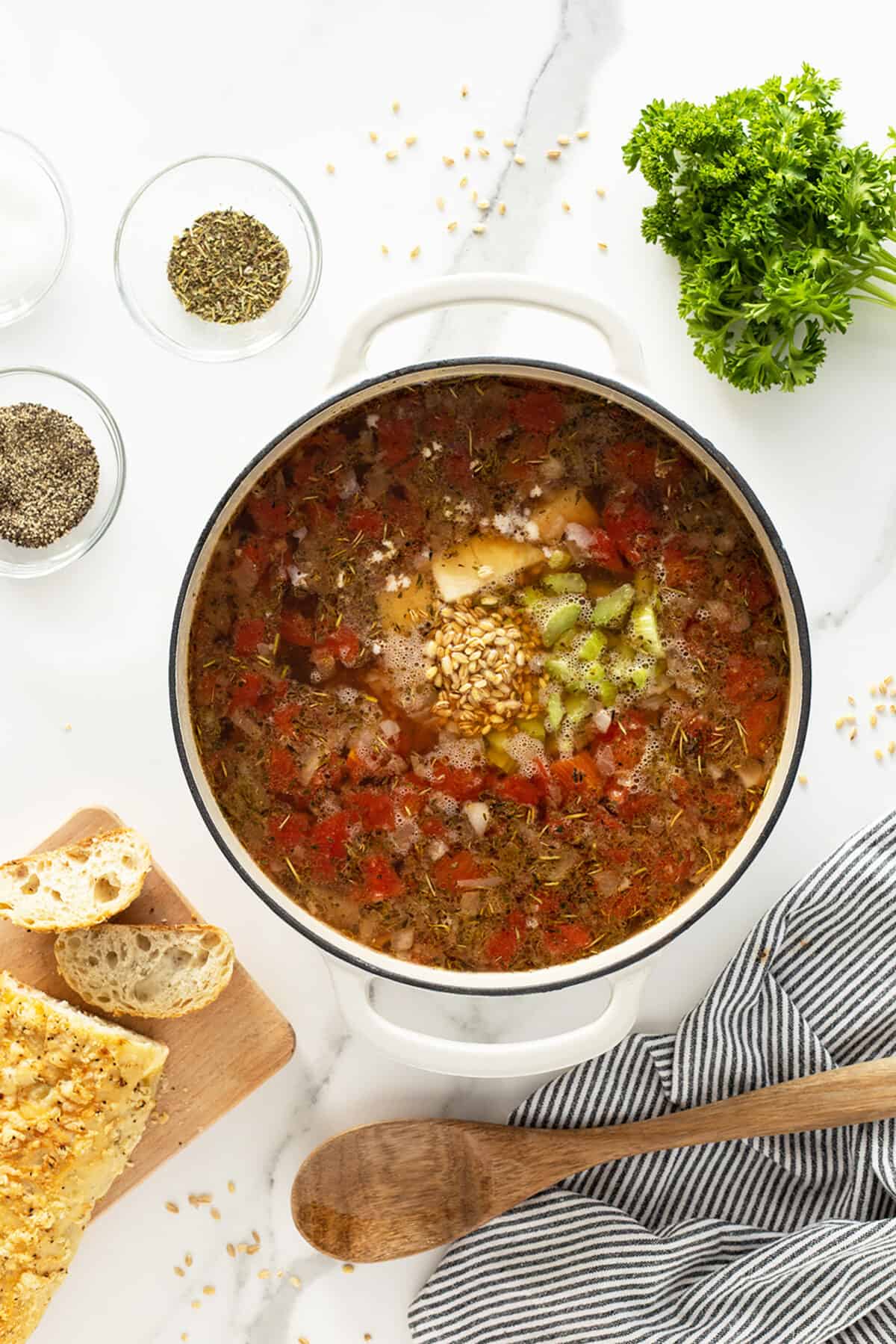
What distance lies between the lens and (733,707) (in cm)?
208

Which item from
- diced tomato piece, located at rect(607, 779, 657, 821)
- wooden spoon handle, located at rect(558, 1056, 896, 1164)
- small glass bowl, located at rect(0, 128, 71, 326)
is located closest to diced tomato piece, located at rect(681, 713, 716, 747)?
diced tomato piece, located at rect(607, 779, 657, 821)

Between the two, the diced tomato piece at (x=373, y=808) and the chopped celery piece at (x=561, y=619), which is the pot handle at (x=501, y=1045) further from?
the chopped celery piece at (x=561, y=619)

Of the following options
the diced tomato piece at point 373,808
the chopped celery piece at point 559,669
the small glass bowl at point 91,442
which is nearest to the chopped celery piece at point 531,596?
the chopped celery piece at point 559,669

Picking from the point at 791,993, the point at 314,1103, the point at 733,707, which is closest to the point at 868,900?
the point at 791,993

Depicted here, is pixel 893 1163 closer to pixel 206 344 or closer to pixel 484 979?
pixel 484 979

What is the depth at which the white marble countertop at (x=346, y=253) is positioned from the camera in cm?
221

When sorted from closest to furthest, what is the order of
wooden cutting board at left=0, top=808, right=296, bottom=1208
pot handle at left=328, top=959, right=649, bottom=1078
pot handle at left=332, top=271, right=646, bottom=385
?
pot handle at left=332, top=271, right=646, bottom=385, pot handle at left=328, top=959, right=649, bottom=1078, wooden cutting board at left=0, top=808, right=296, bottom=1208

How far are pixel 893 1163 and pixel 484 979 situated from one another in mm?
873

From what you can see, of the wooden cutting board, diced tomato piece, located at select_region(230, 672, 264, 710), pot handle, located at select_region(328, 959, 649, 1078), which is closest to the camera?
pot handle, located at select_region(328, 959, 649, 1078)

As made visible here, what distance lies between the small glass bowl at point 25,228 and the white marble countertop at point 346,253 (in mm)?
61

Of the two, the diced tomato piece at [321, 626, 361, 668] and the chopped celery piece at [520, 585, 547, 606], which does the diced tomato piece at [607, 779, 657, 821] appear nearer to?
the chopped celery piece at [520, 585, 547, 606]

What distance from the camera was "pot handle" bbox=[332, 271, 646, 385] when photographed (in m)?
1.85

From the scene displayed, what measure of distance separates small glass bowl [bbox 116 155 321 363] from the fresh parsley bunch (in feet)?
2.11

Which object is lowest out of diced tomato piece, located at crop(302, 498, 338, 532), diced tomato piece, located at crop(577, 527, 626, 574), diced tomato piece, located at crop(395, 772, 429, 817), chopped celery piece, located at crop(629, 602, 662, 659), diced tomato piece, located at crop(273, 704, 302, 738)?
diced tomato piece, located at crop(395, 772, 429, 817)
